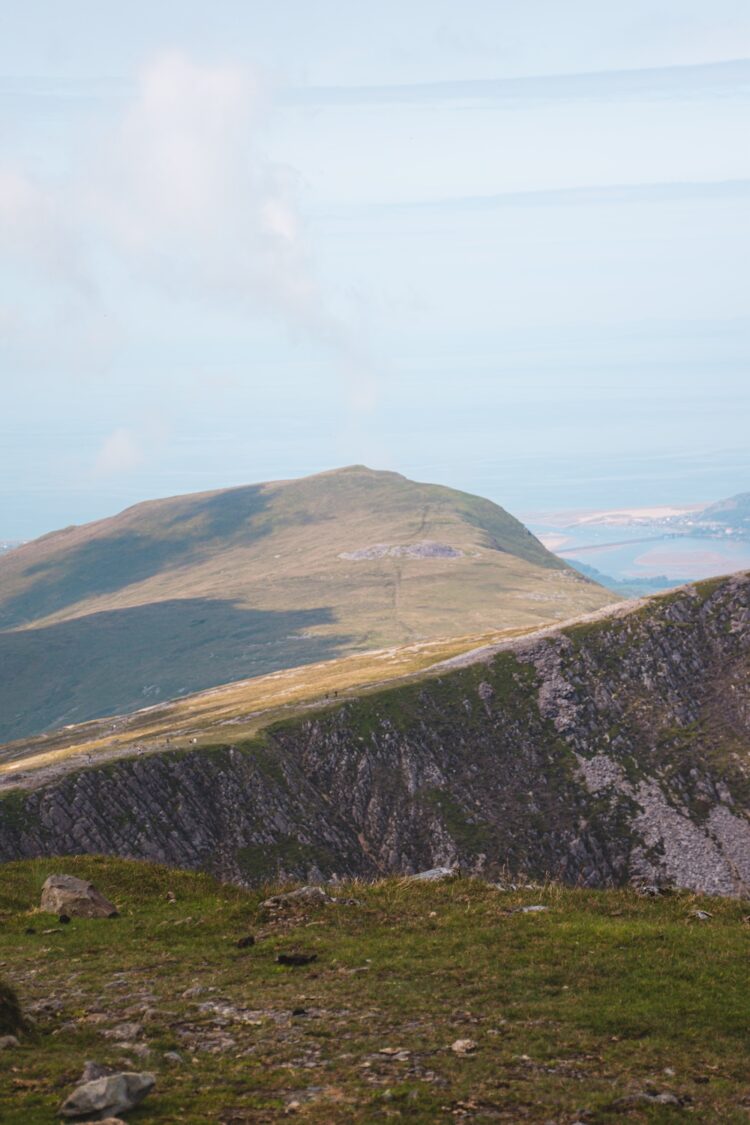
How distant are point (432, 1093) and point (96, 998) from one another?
12338 mm

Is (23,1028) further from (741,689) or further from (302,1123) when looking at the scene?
(741,689)

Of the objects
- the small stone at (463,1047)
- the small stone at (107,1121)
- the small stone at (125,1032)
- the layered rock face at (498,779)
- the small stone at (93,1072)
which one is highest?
the small stone at (107,1121)

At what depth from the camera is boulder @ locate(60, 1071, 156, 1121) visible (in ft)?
63.8

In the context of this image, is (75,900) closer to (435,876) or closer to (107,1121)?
(435,876)

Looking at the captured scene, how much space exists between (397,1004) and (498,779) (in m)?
138

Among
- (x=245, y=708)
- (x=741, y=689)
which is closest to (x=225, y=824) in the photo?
(x=245, y=708)

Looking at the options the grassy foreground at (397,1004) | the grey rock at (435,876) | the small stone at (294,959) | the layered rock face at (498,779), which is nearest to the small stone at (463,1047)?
the grassy foreground at (397,1004)

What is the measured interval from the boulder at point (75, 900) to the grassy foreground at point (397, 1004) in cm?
99

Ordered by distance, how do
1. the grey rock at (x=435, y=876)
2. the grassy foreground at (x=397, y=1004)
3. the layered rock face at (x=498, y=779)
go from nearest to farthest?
the grassy foreground at (x=397, y=1004)
the grey rock at (x=435, y=876)
the layered rock face at (x=498, y=779)

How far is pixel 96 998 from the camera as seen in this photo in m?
29.1

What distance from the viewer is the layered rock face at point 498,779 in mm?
133375

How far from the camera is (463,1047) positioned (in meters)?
24.1

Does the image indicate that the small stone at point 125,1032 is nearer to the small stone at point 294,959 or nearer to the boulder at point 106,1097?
the boulder at point 106,1097

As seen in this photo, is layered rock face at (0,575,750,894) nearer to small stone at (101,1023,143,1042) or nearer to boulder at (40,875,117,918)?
boulder at (40,875,117,918)
